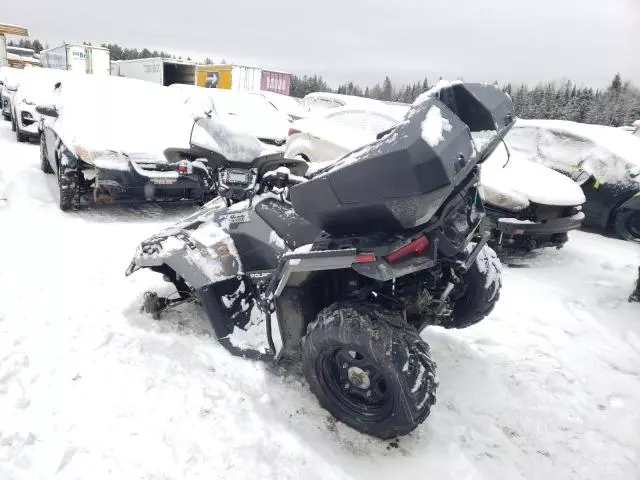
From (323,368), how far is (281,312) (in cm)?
40

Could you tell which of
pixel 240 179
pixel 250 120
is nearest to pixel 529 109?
pixel 250 120

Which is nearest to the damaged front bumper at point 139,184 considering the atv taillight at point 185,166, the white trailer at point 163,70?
the atv taillight at point 185,166

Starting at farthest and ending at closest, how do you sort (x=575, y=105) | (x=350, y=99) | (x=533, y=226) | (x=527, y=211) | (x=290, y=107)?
(x=575, y=105), (x=290, y=107), (x=350, y=99), (x=527, y=211), (x=533, y=226)

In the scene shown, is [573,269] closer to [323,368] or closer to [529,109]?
[323,368]

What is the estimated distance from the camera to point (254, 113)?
9.88 meters

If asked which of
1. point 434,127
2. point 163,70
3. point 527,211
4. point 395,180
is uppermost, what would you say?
point 434,127

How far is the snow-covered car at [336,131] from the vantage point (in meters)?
7.11

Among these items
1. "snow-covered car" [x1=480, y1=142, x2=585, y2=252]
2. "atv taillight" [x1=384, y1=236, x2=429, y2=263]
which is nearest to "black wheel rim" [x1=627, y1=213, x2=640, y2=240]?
"snow-covered car" [x1=480, y1=142, x2=585, y2=252]

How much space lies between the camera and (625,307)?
167 inches

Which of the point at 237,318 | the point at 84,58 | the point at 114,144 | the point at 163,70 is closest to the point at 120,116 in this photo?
the point at 114,144

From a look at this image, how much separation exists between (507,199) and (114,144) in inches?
195

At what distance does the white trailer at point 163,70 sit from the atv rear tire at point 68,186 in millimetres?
18823

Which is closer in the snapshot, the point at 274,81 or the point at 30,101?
the point at 30,101

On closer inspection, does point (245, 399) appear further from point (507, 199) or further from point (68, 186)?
point (68, 186)
